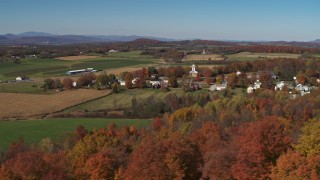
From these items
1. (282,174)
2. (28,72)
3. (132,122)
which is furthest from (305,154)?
(28,72)

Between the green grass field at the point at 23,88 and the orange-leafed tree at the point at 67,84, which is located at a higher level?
the orange-leafed tree at the point at 67,84

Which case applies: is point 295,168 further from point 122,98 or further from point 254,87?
point 254,87

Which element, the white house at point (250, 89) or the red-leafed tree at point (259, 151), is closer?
the red-leafed tree at point (259, 151)

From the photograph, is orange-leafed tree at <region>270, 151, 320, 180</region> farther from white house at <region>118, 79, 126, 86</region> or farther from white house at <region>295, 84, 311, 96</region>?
white house at <region>118, 79, 126, 86</region>

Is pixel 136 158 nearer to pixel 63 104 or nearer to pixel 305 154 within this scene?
pixel 305 154

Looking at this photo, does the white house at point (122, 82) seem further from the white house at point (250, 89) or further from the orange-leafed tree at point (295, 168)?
the orange-leafed tree at point (295, 168)

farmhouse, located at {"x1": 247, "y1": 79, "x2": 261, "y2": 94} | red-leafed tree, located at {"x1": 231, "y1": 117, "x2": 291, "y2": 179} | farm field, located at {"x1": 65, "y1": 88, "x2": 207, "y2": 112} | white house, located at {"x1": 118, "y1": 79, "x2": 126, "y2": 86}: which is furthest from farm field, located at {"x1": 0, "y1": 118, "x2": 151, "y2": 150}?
white house, located at {"x1": 118, "y1": 79, "x2": 126, "y2": 86}

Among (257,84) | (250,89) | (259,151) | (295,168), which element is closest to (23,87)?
(250,89)

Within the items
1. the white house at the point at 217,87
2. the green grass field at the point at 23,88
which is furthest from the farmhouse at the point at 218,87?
the green grass field at the point at 23,88
